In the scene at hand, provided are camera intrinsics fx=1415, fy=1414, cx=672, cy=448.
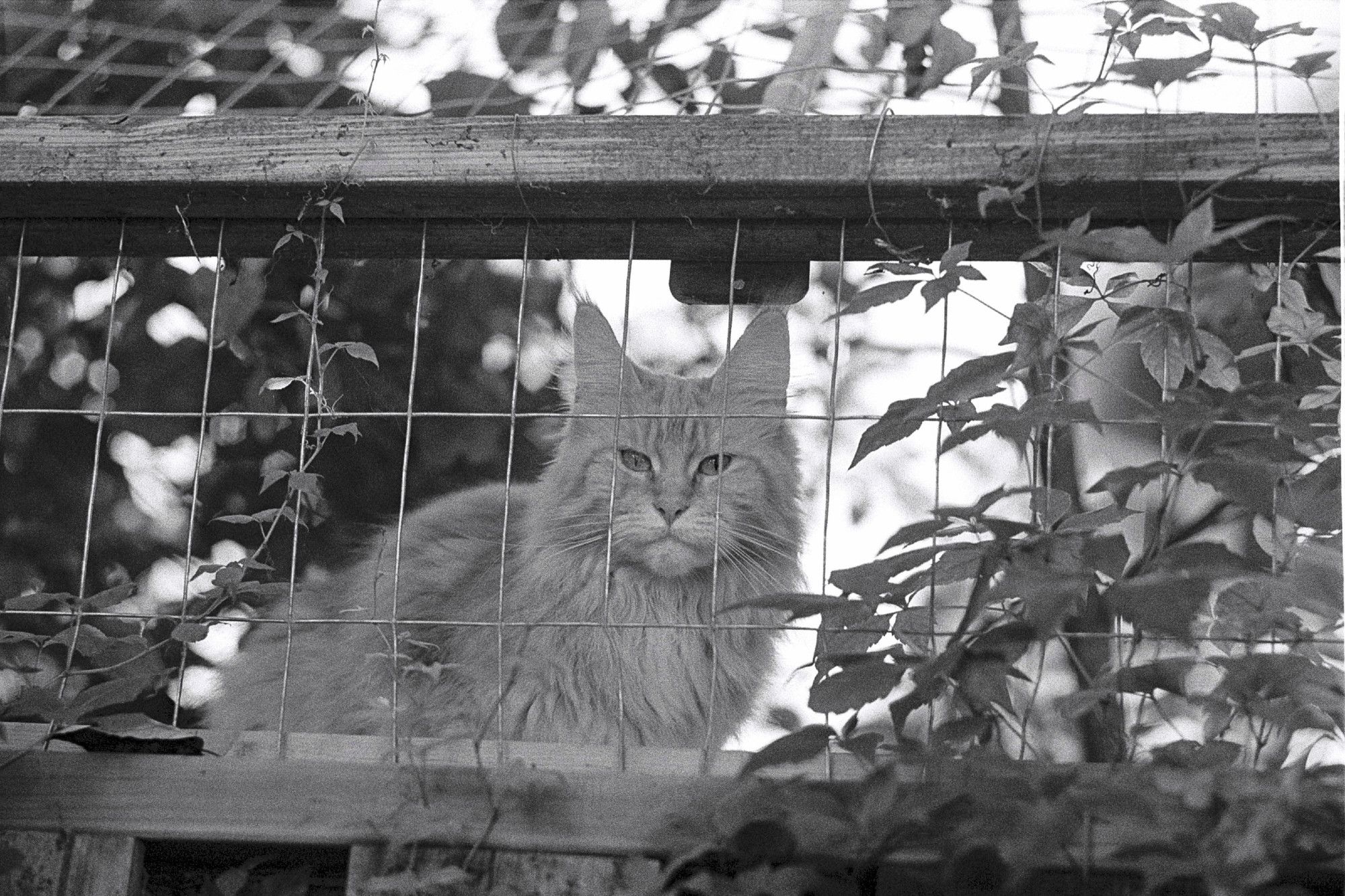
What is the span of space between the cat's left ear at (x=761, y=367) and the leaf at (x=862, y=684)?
134cm

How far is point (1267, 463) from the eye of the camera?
4.58ft

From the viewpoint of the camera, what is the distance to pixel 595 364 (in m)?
2.91

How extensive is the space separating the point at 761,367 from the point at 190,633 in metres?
1.41

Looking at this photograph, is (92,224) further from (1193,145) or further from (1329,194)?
(1329,194)

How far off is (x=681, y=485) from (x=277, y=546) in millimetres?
1779

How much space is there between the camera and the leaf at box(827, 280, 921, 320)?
1635 millimetres

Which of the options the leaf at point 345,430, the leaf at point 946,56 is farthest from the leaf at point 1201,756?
the leaf at point 345,430

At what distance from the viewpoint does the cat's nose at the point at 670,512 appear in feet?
9.02

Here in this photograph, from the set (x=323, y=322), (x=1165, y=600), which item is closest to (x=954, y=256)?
(x=1165, y=600)

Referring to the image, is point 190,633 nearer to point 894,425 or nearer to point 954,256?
point 894,425

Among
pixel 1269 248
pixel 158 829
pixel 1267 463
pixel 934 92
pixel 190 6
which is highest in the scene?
pixel 190 6

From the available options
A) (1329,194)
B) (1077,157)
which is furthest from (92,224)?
(1329,194)

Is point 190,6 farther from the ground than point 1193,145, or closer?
farther from the ground

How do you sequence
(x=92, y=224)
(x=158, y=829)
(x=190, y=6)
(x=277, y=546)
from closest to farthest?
(x=158, y=829), (x=92, y=224), (x=190, y=6), (x=277, y=546)
